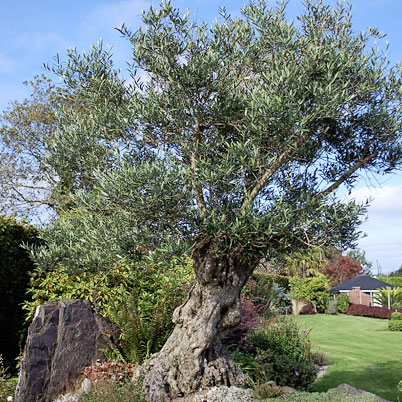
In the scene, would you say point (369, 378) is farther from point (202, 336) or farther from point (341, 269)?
point (341, 269)

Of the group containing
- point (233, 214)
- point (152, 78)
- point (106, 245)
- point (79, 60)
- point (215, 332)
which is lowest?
point (215, 332)

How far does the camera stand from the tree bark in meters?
6.68

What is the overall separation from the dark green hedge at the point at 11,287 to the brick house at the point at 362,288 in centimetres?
2957

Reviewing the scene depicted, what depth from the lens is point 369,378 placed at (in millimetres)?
10805

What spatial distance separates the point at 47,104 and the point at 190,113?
757 inches

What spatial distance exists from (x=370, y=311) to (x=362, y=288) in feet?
20.7

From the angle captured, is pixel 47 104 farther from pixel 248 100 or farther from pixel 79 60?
pixel 248 100

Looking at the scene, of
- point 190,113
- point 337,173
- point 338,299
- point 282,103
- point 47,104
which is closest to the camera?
point 282,103

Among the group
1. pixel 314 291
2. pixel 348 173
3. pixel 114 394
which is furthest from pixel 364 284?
pixel 114 394

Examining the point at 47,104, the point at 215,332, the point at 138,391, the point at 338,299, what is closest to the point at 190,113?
the point at 215,332

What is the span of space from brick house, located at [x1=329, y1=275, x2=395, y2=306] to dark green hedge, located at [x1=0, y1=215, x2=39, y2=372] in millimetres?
29570

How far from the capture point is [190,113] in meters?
6.32

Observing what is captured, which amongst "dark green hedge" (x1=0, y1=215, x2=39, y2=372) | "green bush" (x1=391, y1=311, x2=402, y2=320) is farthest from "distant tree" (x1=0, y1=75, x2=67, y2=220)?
"green bush" (x1=391, y1=311, x2=402, y2=320)

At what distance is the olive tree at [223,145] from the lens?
5.62 meters
